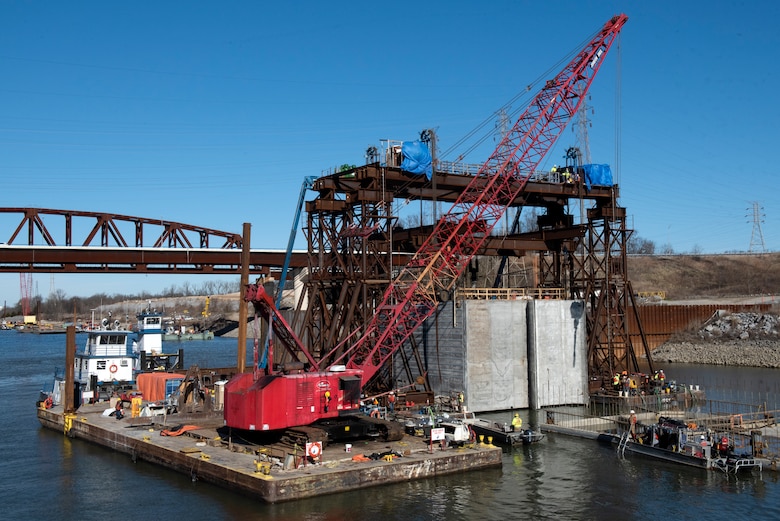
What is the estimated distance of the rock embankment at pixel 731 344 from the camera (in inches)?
3246

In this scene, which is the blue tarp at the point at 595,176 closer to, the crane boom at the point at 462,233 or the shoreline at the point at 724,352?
the crane boom at the point at 462,233

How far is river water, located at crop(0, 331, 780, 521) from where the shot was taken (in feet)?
91.2

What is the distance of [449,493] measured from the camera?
30344 millimetres

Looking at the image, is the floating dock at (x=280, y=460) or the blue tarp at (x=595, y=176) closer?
the floating dock at (x=280, y=460)

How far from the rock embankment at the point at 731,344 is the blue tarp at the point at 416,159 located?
49.5m

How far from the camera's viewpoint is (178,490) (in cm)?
3086

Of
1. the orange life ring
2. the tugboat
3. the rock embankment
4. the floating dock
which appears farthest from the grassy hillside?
the orange life ring

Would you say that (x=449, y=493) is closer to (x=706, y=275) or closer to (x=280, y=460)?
(x=280, y=460)

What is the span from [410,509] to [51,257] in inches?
2383

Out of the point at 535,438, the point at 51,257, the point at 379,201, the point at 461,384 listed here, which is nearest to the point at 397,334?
the point at 461,384

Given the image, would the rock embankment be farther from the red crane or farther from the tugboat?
the tugboat

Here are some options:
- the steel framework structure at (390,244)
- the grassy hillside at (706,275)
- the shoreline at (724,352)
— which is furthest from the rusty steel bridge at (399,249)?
the grassy hillside at (706,275)

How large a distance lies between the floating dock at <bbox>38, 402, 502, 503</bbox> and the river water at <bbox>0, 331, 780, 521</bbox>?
0.43 m

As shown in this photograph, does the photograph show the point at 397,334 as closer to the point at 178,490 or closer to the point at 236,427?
the point at 236,427
